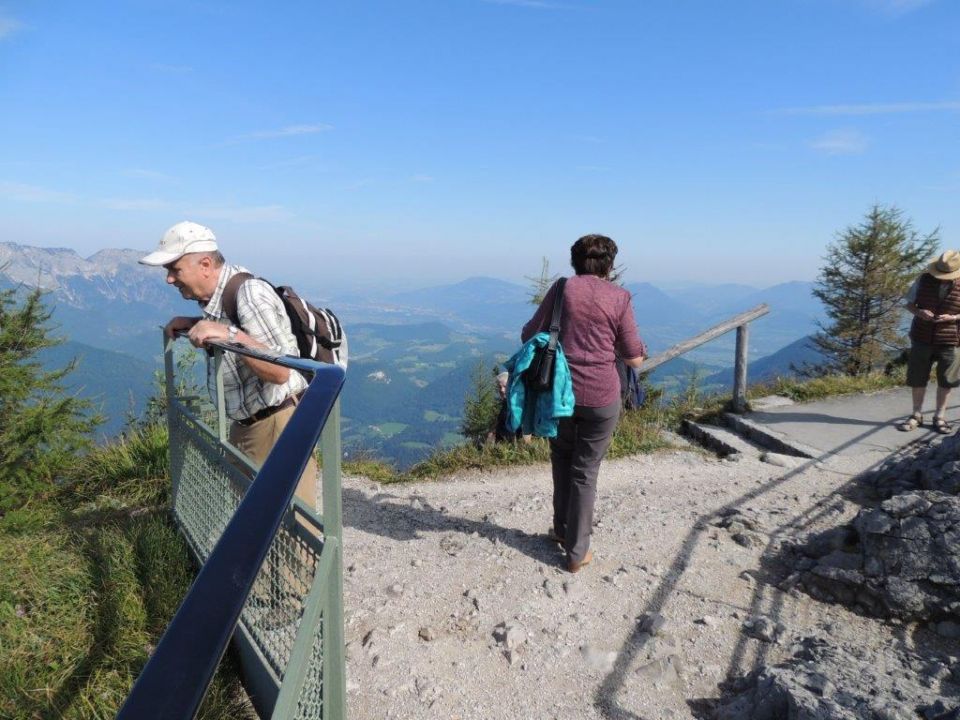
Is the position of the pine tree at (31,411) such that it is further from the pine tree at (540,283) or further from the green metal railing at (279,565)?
the pine tree at (540,283)

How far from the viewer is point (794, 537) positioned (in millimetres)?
4660

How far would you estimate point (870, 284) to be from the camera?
24828 millimetres

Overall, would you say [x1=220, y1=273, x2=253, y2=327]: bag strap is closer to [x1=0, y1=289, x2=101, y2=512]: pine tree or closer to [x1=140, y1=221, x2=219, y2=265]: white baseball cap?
[x1=140, y1=221, x2=219, y2=265]: white baseball cap

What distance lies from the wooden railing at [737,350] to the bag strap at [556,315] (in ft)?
15.0

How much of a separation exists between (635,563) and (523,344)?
5.72 ft

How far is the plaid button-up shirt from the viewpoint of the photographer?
9.68 feet

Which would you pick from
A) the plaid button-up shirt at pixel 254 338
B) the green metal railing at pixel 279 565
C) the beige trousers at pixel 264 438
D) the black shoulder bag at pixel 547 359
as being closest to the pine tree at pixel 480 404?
the black shoulder bag at pixel 547 359

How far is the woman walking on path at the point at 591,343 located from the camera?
382cm

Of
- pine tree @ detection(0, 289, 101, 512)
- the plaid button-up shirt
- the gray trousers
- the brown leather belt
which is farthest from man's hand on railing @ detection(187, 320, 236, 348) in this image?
pine tree @ detection(0, 289, 101, 512)

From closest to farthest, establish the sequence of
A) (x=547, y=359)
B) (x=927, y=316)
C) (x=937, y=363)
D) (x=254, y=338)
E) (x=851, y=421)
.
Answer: (x=254, y=338) → (x=547, y=359) → (x=927, y=316) → (x=937, y=363) → (x=851, y=421)

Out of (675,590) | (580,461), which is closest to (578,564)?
(675,590)

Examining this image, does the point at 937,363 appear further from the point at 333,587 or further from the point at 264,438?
the point at 333,587

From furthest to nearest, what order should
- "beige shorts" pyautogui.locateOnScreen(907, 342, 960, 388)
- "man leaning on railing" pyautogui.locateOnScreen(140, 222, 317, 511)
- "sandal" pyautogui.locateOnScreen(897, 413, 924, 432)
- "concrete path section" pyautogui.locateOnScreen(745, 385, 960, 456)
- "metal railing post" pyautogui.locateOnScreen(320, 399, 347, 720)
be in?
"sandal" pyautogui.locateOnScreen(897, 413, 924, 432), "concrete path section" pyautogui.locateOnScreen(745, 385, 960, 456), "beige shorts" pyautogui.locateOnScreen(907, 342, 960, 388), "man leaning on railing" pyautogui.locateOnScreen(140, 222, 317, 511), "metal railing post" pyautogui.locateOnScreen(320, 399, 347, 720)

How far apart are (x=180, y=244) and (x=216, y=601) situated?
2591 mm
